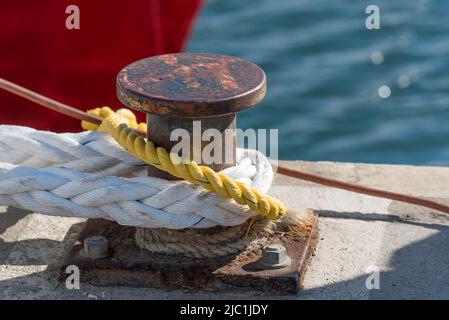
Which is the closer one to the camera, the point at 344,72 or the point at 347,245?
the point at 347,245

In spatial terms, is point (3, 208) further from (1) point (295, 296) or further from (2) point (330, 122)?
(2) point (330, 122)

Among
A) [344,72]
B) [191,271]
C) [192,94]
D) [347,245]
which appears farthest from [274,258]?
[344,72]

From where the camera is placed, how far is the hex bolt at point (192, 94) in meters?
2.33

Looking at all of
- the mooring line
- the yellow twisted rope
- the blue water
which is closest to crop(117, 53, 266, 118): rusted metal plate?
the yellow twisted rope

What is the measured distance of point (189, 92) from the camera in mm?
2359

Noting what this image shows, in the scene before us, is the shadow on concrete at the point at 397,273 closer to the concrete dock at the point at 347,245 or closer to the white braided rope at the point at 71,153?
the concrete dock at the point at 347,245

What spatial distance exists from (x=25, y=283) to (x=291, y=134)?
360cm

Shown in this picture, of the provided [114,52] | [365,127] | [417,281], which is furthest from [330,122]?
[417,281]

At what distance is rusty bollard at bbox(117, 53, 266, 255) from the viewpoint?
2330mm

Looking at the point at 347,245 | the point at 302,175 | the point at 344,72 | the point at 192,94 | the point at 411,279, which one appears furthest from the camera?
the point at 344,72

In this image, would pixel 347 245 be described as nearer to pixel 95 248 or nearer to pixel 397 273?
pixel 397 273

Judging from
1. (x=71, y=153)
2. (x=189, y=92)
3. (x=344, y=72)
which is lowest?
(x=344, y=72)

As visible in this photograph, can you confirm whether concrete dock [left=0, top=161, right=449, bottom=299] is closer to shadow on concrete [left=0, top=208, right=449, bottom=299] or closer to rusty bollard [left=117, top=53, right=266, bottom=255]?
shadow on concrete [left=0, top=208, right=449, bottom=299]

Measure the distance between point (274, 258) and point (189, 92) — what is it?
42cm
